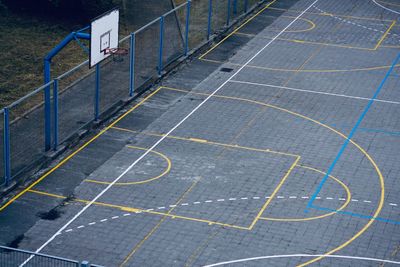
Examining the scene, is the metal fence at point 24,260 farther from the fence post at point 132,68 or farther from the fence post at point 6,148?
the fence post at point 132,68

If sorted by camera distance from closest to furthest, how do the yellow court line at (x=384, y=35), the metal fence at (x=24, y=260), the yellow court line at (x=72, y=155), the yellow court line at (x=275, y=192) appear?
the metal fence at (x=24, y=260)
the yellow court line at (x=275, y=192)
the yellow court line at (x=72, y=155)
the yellow court line at (x=384, y=35)

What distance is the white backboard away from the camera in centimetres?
3234

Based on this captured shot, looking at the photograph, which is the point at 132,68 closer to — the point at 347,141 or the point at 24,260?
the point at 347,141

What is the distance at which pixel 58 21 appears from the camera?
48.2 m

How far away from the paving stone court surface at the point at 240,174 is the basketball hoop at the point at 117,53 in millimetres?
2144

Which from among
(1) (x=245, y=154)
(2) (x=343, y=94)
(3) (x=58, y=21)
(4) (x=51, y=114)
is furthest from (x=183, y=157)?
(3) (x=58, y=21)

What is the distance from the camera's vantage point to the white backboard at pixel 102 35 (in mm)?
32344

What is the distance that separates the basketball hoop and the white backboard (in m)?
0.12

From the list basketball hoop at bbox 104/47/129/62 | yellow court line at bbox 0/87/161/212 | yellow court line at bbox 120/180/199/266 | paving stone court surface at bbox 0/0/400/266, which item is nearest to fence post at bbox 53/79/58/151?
yellow court line at bbox 0/87/161/212

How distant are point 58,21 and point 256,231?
81.0 ft

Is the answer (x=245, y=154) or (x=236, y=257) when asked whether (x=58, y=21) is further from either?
(x=236, y=257)

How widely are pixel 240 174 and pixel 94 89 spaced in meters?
7.06

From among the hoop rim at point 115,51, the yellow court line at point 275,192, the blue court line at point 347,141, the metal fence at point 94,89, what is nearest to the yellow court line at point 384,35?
the blue court line at point 347,141

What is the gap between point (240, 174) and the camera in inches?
1206
